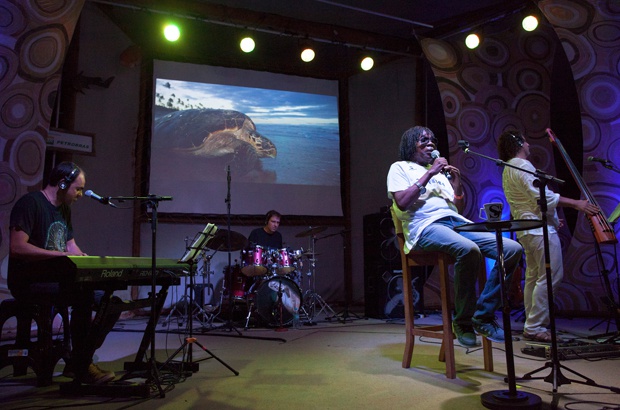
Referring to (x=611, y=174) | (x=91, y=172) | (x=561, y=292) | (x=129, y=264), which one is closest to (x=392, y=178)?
(x=129, y=264)

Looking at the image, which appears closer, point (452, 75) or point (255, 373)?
point (255, 373)

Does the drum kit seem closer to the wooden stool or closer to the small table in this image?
the wooden stool

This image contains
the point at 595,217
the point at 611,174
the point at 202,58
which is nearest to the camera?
the point at 595,217

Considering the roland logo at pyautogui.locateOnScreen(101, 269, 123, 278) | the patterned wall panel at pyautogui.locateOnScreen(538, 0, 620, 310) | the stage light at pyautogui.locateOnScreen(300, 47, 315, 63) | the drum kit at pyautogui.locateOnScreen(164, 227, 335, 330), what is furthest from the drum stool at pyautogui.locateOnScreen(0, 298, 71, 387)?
the patterned wall panel at pyautogui.locateOnScreen(538, 0, 620, 310)

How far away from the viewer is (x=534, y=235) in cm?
409

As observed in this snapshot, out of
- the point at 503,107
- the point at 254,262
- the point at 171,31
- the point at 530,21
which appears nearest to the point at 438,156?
the point at 254,262

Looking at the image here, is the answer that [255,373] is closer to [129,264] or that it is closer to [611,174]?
[129,264]

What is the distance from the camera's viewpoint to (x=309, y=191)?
308 inches

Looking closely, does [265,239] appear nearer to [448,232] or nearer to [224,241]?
[224,241]

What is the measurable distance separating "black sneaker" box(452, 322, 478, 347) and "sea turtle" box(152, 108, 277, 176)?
520 centimetres

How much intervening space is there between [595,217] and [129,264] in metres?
3.84

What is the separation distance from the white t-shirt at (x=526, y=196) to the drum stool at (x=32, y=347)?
3.78m

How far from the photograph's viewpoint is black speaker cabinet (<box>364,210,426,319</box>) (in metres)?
6.24

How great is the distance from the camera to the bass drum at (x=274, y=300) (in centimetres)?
552
